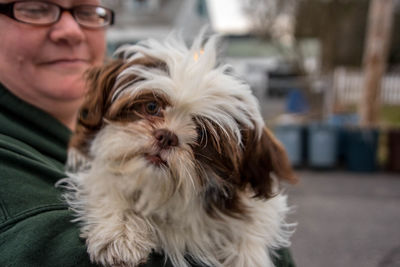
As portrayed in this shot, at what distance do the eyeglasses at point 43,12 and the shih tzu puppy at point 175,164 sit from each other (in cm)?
33

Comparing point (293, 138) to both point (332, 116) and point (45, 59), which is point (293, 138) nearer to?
point (332, 116)

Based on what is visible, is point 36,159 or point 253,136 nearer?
point 36,159

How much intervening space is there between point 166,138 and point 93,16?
99 cm

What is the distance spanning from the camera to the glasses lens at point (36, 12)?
195cm

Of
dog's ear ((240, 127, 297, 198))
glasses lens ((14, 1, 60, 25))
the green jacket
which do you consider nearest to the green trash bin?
dog's ear ((240, 127, 297, 198))

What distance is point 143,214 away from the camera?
73.1 inches

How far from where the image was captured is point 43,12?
201 centimetres

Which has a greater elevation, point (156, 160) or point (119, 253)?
point (156, 160)

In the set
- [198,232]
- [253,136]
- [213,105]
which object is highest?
[213,105]

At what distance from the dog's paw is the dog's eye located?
1.74 feet

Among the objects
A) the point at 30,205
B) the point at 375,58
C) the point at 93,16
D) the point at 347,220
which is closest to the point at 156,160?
the point at 30,205

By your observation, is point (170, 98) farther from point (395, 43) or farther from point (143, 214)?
point (395, 43)

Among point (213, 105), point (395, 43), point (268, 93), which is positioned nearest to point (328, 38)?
point (395, 43)

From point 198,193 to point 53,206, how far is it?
0.59 m
